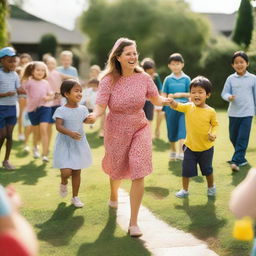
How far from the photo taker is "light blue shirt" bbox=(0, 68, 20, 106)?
8570mm

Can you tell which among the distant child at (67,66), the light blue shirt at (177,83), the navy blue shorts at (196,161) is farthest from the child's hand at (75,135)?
the distant child at (67,66)

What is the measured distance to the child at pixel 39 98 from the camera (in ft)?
31.5

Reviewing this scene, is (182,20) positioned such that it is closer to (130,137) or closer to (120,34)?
(120,34)

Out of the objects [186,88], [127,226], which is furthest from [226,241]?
[186,88]

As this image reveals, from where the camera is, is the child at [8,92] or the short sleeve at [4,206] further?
the child at [8,92]

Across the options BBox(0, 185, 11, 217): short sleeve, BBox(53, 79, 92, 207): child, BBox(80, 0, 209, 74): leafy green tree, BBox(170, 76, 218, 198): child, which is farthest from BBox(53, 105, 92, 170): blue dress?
BBox(80, 0, 209, 74): leafy green tree

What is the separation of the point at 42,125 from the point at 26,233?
24.9 ft

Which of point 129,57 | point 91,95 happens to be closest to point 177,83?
point 129,57

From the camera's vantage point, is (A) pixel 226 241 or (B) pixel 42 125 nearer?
(A) pixel 226 241

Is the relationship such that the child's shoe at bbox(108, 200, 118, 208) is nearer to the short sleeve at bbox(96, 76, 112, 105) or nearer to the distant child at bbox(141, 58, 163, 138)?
the short sleeve at bbox(96, 76, 112, 105)

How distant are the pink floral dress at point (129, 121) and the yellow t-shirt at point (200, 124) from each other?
1027 millimetres

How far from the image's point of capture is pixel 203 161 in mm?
6770

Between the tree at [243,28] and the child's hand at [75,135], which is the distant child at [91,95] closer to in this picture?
the child's hand at [75,135]

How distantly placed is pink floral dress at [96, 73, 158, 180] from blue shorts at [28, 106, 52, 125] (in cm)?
401
